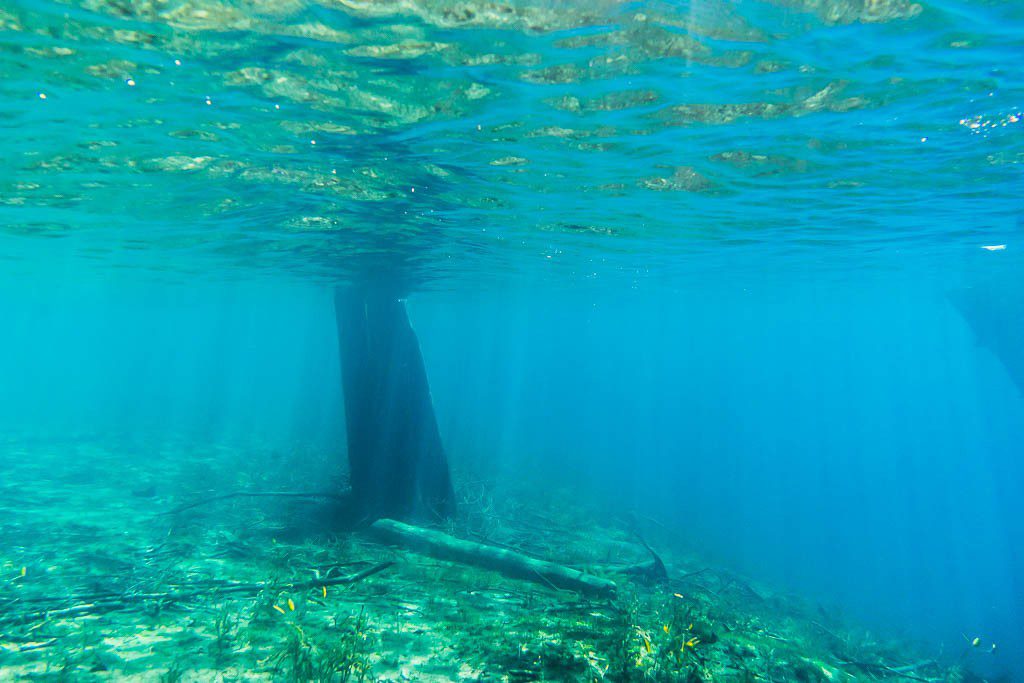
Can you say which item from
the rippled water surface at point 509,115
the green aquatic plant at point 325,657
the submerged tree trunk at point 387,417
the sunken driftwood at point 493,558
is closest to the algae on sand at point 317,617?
the green aquatic plant at point 325,657

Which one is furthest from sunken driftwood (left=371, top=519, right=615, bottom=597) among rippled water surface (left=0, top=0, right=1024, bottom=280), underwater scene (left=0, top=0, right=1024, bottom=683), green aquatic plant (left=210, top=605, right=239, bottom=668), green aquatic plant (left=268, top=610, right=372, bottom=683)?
rippled water surface (left=0, top=0, right=1024, bottom=280)

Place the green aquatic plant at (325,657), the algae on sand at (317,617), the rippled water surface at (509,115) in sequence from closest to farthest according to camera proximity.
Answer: the green aquatic plant at (325,657), the algae on sand at (317,617), the rippled water surface at (509,115)

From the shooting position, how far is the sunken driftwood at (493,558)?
9.14m

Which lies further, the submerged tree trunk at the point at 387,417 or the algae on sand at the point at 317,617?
the submerged tree trunk at the point at 387,417

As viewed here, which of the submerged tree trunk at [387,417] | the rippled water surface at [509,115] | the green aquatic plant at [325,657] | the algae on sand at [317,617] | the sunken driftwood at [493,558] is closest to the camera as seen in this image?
the green aquatic plant at [325,657]

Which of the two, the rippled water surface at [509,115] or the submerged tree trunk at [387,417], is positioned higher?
the rippled water surface at [509,115]

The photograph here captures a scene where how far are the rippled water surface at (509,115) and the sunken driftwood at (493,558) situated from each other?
26.0ft

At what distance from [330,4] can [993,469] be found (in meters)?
227

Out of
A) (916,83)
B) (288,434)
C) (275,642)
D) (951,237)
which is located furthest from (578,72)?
(288,434)

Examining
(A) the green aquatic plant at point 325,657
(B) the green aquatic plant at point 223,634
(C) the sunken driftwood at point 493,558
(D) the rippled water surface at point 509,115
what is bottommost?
(C) the sunken driftwood at point 493,558

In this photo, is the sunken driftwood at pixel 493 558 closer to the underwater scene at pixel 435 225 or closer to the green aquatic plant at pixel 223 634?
Answer: the underwater scene at pixel 435 225

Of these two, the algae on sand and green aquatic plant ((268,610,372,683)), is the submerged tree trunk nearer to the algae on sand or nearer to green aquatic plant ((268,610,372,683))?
the algae on sand

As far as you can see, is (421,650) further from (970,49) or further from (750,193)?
(750,193)

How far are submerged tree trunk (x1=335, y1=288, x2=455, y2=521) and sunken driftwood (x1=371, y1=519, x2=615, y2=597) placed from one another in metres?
2.04
